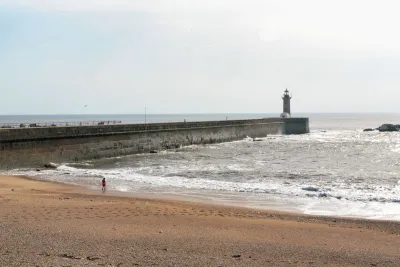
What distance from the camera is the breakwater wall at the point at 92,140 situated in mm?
23172

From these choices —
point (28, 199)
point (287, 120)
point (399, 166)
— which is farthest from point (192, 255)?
point (287, 120)

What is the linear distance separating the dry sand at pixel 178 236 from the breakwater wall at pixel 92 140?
1091 cm

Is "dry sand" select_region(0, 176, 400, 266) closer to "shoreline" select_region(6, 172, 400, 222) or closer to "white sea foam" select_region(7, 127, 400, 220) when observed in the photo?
"shoreline" select_region(6, 172, 400, 222)

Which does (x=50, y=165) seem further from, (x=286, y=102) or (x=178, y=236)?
(x=286, y=102)

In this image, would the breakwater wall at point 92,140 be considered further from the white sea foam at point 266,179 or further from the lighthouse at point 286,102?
the lighthouse at point 286,102

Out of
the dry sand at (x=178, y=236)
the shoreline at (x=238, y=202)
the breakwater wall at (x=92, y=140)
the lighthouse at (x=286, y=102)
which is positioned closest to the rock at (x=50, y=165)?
the breakwater wall at (x=92, y=140)

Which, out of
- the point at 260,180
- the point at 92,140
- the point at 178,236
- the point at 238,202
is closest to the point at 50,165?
the point at 92,140

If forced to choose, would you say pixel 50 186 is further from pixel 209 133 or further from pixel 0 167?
pixel 209 133

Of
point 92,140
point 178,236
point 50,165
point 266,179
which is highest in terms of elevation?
point 92,140

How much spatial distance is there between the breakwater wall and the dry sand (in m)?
10.9

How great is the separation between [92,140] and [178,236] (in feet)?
69.2

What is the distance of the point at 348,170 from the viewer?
25031 mm

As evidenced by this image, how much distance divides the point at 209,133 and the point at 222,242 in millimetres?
37644

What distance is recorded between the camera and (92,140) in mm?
28812
